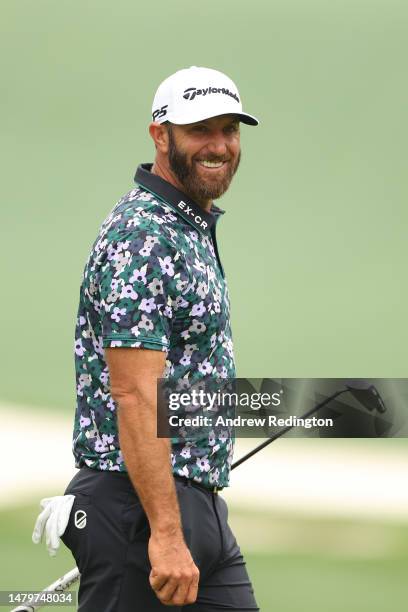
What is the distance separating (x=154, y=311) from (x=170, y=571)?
0.47 m

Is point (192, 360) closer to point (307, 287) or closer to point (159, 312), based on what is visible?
point (159, 312)

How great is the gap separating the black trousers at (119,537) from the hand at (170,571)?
0.49 feet

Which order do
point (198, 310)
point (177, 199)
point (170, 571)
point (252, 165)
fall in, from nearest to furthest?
1. point (170, 571)
2. point (198, 310)
3. point (177, 199)
4. point (252, 165)

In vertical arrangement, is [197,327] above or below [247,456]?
above

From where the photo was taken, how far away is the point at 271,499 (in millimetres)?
5406

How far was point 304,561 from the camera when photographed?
5102mm

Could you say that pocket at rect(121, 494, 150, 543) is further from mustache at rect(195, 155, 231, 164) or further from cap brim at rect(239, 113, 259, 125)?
cap brim at rect(239, 113, 259, 125)

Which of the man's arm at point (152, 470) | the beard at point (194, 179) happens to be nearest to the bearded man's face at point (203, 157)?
the beard at point (194, 179)

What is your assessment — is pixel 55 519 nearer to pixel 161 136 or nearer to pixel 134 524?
pixel 134 524

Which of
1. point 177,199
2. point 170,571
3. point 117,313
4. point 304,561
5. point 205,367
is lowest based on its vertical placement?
point 304,561

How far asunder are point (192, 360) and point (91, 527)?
1.24 ft

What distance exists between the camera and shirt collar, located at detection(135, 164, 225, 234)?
9.38ft

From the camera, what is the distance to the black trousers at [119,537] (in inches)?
109

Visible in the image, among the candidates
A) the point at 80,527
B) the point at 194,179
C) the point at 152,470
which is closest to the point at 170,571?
the point at 152,470
